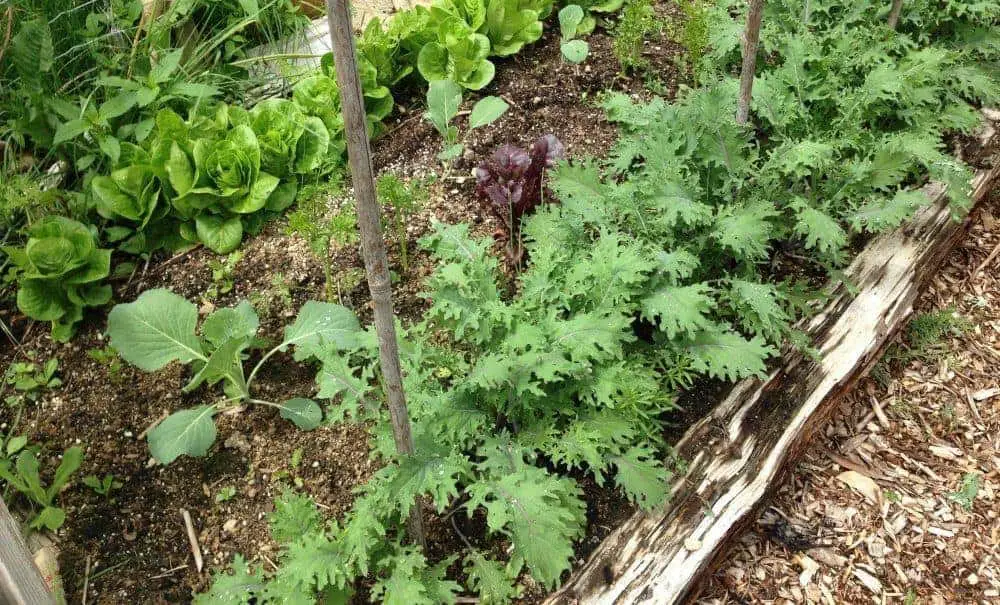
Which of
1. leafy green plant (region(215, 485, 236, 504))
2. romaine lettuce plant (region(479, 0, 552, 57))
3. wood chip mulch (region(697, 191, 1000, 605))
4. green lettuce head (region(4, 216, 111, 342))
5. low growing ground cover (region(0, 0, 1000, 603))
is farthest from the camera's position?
romaine lettuce plant (region(479, 0, 552, 57))

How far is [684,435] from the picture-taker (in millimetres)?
2541

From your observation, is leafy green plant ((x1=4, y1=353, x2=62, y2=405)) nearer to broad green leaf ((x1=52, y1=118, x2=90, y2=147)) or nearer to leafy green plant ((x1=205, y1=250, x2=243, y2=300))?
leafy green plant ((x1=205, y1=250, x2=243, y2=300))

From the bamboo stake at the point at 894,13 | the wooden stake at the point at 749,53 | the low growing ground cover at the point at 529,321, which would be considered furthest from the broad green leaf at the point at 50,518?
the bamboo stake at the point at 894,13

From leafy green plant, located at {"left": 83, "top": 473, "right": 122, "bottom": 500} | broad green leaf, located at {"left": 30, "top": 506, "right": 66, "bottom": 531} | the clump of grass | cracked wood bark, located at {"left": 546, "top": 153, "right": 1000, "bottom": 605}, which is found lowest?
the clump of grass

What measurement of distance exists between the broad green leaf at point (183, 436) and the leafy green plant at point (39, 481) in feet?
0.81

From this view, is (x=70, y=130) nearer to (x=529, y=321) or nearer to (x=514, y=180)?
(x=514, y=180)

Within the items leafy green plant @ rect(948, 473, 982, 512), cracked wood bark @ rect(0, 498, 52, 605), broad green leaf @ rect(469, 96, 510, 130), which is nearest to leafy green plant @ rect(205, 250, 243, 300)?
broad green leaf @ rect(469, 96, 510, 130)

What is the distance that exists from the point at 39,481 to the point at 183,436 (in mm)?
511

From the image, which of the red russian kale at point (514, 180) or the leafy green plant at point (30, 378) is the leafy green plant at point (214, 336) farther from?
the red russian kale at point (514, 180)

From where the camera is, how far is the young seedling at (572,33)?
349 centimetres

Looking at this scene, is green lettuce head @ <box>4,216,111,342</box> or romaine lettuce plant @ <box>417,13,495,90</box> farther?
romaine lettuce plant @ <box>417,13,495,90</box>

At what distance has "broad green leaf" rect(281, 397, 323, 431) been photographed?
2.53 metres

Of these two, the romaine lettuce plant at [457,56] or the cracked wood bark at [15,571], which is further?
the romaine lettuce plant at [457,56]

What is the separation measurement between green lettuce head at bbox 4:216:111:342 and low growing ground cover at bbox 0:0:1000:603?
0.15m
